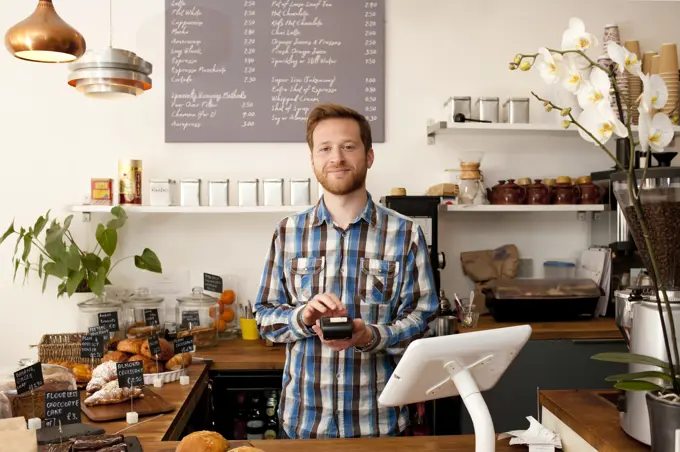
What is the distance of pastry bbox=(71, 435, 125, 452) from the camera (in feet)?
5.24

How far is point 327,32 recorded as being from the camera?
11.7 feet

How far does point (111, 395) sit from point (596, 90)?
171cm

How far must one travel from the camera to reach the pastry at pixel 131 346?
2691mm

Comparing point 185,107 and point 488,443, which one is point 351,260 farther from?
point 185,107

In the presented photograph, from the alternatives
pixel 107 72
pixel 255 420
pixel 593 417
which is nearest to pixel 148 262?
pixel 255 420

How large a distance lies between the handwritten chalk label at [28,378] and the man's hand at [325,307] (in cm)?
76

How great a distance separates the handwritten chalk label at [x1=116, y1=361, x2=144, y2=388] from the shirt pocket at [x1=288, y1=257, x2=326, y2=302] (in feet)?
1.76

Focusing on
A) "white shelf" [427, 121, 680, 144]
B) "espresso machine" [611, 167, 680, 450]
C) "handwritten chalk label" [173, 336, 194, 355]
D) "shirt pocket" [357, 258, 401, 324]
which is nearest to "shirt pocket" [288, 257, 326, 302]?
"shirt pocket" [357, 258, 401, 324]

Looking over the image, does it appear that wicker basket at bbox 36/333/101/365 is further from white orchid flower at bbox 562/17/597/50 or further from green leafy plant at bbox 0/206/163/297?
white orchid flower at bbox 562/17/597/50

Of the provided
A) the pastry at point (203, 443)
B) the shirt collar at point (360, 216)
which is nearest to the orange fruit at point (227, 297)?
the shirt collar at point (360, 216)

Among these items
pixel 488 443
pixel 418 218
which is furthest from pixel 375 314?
pixel 418 218

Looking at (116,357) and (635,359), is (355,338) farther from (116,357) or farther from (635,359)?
(116,357)

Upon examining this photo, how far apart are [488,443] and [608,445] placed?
34 centimetres

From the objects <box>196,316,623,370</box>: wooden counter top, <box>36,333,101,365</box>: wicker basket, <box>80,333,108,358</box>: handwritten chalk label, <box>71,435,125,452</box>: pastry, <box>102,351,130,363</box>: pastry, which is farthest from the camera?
<box>196,316,623,370</box>: wooden counter top
